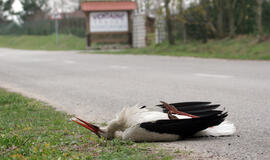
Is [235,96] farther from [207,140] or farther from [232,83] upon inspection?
[207,140]

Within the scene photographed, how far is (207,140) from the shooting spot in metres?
4.90

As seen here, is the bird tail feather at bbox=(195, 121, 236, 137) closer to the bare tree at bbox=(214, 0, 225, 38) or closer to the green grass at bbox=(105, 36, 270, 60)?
the green grass at bbox=(105, 36, 270, 60)

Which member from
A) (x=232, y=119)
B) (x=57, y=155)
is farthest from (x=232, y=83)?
(x=57, y=155)

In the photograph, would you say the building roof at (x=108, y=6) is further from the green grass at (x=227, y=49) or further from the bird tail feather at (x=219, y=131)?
the bird tail feather at (x=219, y=131)

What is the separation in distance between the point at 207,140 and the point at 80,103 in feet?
13.2

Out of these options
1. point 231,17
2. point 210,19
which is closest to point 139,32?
point 210,19

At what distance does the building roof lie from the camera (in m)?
36.4

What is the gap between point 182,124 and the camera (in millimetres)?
4578

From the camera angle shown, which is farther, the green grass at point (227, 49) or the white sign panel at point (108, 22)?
the white sign panel at point (108, 22)

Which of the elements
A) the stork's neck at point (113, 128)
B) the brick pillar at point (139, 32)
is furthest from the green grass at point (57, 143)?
the brick pillar at point (139, 32)

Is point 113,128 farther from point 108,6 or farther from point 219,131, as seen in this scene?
point 108,6

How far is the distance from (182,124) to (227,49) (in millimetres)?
18306

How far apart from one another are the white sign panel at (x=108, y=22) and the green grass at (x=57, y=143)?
30.1 m

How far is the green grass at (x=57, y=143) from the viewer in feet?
13.7
